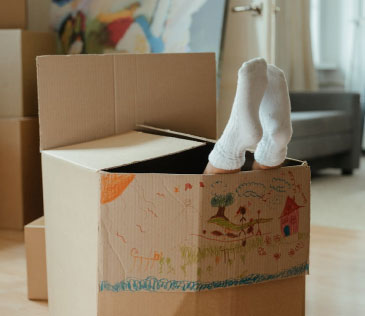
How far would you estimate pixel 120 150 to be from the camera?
125 cm

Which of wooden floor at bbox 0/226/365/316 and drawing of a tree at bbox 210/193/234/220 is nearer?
drawing of a tree at bbox 210/193/234/220

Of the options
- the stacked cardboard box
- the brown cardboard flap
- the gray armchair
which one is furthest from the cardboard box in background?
the gray armchair

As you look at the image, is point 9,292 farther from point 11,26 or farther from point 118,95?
point 11,26

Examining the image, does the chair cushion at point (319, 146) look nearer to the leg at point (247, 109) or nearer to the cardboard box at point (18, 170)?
the cardboard box at point (18, 170)

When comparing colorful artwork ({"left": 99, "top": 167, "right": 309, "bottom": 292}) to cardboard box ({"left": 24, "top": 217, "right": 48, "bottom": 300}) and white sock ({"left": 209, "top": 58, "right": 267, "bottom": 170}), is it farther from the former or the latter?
cardboard box ({"left": 24, "top": 217, "right": 48, "bottom": 300})

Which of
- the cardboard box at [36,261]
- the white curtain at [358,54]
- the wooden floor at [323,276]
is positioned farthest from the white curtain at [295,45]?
the cardboard box at [36,261]

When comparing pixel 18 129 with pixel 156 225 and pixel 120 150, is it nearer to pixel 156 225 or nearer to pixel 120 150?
pixel 120 150

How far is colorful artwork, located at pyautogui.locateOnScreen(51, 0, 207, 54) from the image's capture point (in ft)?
7.38

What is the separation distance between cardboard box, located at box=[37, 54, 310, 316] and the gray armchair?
77.9 inches

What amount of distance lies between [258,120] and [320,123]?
8.07 ft

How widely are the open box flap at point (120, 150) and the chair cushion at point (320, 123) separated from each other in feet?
6.39

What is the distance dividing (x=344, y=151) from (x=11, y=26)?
2225 millimetres

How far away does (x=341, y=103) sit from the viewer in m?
3.66

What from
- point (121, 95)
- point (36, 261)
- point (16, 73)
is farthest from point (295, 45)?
point (36, 261)
